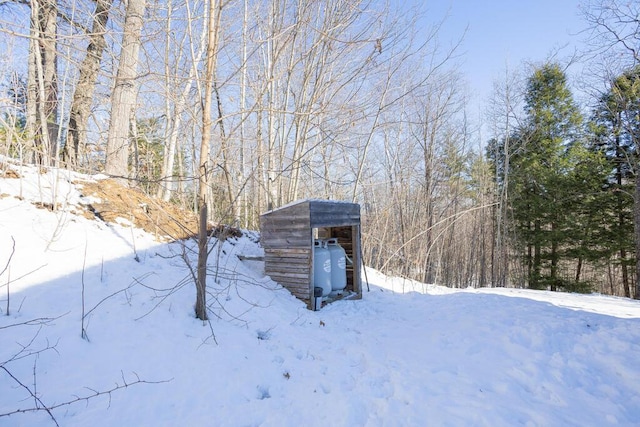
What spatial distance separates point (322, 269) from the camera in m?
4.95

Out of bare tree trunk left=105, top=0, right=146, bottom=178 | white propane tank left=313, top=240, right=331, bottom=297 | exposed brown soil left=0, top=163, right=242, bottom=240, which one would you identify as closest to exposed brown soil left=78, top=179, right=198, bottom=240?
exposed brown soil left=0, top=163, right=242, bottom=240

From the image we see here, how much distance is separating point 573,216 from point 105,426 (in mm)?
15114

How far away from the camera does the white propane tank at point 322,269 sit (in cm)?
491

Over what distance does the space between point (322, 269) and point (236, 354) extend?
94.4 inches

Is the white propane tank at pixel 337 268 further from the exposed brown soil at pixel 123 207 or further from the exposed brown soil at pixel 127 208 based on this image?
the exposed brown soil at pixel 127 208

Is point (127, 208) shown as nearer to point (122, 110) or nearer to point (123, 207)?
point (123, 207)

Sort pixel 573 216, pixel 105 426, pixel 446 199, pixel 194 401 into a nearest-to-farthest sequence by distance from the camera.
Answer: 1. pixel 105 426
2. pixel 194 401
3. pixel 573 216
4. pixel 446 199

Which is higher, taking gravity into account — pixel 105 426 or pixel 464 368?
pixel 105 426

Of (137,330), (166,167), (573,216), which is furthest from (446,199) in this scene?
(137,330)

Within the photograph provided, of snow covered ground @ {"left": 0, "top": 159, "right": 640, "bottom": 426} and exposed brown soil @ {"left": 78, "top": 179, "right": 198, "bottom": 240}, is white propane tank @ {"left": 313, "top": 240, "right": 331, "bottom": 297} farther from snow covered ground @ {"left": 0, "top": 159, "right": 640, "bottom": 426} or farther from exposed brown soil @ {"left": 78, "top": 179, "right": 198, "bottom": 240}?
exposed brown soil @ {"left": 78, "top": 179, "right": 198, "bottom": 240}

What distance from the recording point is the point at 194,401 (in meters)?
Result: 2.03

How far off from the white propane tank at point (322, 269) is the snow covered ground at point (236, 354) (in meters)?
0.71

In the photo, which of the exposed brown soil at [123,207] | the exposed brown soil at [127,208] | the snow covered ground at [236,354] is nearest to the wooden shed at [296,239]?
the snow covered ground at [236,354]

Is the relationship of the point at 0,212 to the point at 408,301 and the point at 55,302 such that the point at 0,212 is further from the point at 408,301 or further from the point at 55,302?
the point at 408,301
